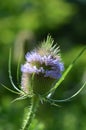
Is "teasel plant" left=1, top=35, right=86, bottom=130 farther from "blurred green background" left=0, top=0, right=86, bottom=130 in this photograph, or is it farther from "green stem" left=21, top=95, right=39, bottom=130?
"blurred green background" left=0, top=0, right=86, bottom=130

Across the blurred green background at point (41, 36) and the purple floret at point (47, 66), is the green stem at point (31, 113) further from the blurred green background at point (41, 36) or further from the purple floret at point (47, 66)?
the blurred green background at point (41, 36)

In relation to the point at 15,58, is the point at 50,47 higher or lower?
higher

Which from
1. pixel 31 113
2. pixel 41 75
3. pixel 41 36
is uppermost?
pixel 41 75

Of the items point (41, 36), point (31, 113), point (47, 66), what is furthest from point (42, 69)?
point (41, 36)

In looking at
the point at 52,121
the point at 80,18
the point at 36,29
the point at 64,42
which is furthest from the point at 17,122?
the point at 80,18

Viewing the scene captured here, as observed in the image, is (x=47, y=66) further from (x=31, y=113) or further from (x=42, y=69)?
(x=31, y=113)

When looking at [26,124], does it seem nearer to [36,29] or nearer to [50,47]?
[50,47]
